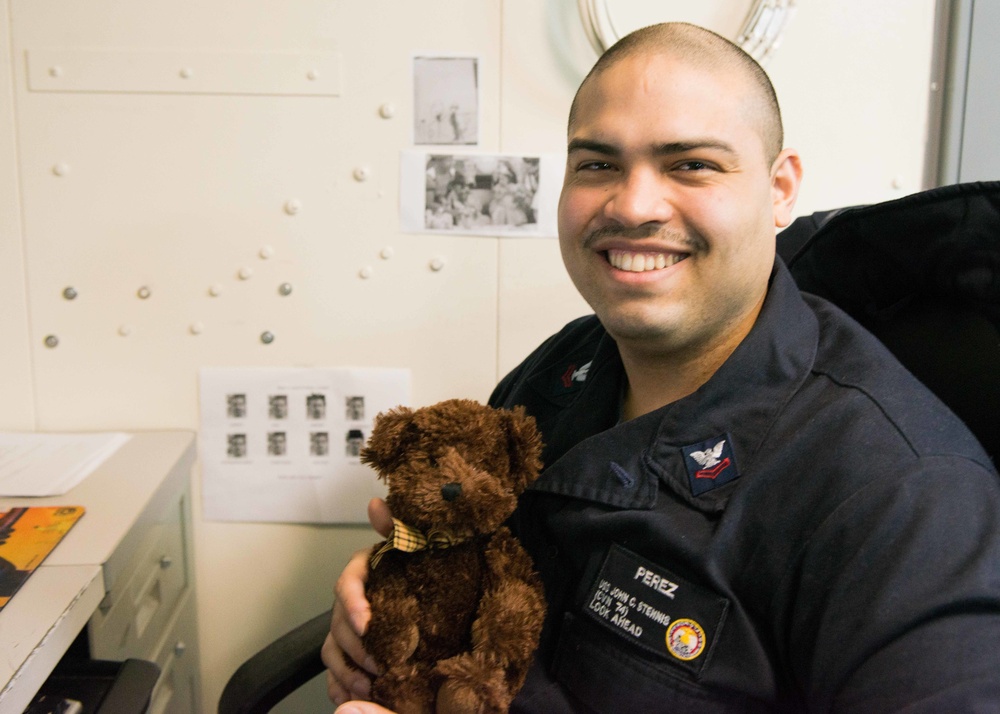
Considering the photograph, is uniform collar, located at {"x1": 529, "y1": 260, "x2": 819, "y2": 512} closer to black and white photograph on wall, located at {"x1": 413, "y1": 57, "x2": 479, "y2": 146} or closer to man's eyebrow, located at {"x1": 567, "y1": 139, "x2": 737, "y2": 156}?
man's eyebrow, located at {"x1": 567, "y1": 139, "x2": 737, "y2": 156}

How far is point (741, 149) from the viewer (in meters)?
0.74

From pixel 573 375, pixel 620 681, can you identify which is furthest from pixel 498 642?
pixel 573 375

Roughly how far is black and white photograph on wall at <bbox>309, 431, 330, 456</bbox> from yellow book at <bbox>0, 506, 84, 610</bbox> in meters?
0.40

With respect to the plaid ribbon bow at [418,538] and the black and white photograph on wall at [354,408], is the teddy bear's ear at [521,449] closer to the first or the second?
the plaid ribbon bow at [418,538]

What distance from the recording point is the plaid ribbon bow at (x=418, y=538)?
2.08ft

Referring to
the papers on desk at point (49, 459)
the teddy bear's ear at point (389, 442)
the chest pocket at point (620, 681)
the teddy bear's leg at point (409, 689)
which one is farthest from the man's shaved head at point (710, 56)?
the papers on desk at point (49, 459)

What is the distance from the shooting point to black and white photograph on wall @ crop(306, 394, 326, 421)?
1.21 metres

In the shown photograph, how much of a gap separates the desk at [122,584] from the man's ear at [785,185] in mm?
912

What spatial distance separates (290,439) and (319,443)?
54mm

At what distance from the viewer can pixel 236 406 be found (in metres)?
1.21

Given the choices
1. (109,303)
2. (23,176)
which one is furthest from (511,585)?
(23,176)

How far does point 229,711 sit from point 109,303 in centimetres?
74

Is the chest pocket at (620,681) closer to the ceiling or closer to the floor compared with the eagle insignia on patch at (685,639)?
closer to the floor

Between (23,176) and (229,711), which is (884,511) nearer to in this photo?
(229,711)
